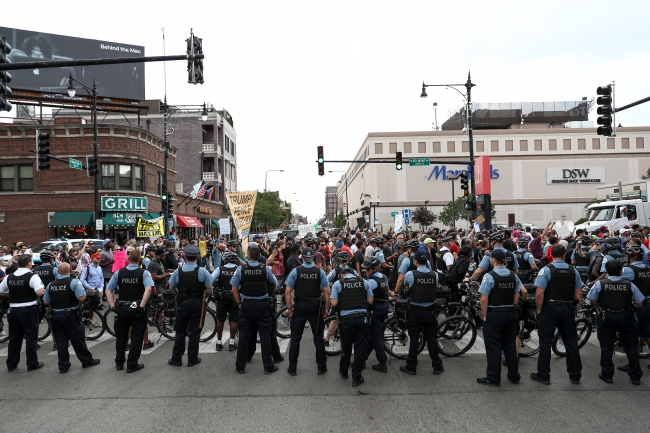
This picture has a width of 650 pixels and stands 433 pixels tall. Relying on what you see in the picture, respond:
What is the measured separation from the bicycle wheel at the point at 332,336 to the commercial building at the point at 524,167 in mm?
62543

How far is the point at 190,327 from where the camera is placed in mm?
7969

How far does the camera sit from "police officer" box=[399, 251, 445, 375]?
283 inches

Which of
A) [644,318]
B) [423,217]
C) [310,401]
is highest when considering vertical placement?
[423,217]

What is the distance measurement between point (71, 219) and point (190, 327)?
86.9ft

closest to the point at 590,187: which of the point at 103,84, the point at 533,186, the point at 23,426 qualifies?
the point at 533,186

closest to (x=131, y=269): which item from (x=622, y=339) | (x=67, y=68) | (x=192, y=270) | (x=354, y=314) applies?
(x=192, y=270)

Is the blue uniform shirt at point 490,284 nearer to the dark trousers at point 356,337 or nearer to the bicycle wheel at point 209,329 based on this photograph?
the dark trousers at point 356,337

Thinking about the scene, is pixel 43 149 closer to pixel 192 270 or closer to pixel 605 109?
pixel 192 270

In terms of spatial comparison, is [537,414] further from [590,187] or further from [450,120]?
[450,120]

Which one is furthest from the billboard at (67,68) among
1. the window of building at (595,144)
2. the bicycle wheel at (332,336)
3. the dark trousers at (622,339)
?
the window of building at (595,144)

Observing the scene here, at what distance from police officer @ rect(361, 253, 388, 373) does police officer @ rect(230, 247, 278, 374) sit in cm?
152

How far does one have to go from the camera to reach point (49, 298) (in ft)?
25.2

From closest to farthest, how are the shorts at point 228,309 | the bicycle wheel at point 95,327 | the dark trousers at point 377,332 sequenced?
the dark trousers at point 377,332, the shorts at point 228,309, the bicycle wheel at point 95,327

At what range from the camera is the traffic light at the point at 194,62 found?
1057 cm
